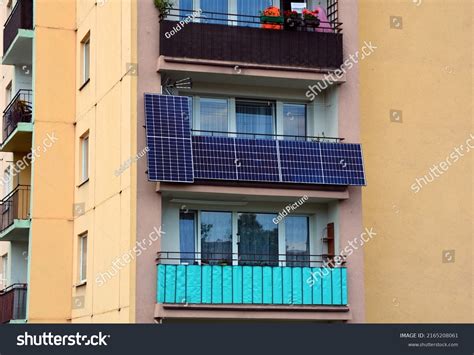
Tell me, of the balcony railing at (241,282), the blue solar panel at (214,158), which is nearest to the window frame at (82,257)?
the balcony railing at (241,282)

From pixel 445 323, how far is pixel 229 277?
5971 millimetres

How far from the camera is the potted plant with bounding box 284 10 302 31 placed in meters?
28.0

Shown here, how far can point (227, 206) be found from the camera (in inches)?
1088

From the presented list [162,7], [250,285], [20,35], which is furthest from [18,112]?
[250,285]

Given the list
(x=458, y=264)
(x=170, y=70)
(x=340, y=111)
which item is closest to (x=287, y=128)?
(x=340, y=111)

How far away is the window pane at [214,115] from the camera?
2806 centimetres

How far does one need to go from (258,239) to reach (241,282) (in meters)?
1.79

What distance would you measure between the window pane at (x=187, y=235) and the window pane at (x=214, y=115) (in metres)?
2.08

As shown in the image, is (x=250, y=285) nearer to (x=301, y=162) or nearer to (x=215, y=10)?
(x=301, y=162)

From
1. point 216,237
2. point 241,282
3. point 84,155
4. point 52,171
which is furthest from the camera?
point 52,171

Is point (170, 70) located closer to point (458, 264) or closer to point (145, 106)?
point (145, 106)

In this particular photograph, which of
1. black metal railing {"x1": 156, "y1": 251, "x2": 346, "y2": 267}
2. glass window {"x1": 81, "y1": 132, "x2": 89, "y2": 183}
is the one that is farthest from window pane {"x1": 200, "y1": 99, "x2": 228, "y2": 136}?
glass window {"x1": 81, "y1": 132, "x2": 89, "y2": 183}

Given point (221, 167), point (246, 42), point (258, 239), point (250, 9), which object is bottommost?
point (258, 239)

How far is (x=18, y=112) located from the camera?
33906 mm
